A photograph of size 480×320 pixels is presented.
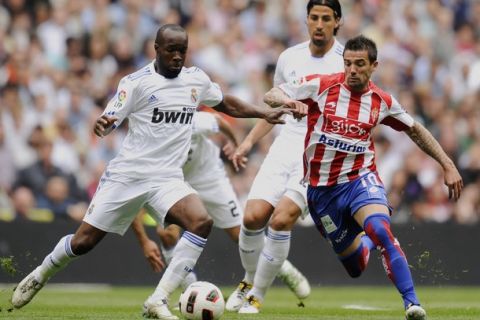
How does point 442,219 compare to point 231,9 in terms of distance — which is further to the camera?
point 231,9

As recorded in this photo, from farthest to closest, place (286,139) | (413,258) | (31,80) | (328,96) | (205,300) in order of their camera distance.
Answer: (31,80)
(413,258)
(286,139)
(328,96)
(205,300)

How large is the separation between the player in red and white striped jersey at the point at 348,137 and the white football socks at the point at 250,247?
4.90ft

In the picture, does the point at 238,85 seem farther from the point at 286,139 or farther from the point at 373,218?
the point at 373,218

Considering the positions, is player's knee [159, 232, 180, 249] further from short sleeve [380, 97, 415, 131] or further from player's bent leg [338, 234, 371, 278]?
short sleeve [380, 97, 415, 131]

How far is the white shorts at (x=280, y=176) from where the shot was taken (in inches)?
475

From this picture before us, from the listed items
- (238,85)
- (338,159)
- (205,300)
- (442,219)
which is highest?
(338,159)

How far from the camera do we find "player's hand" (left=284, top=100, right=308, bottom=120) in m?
10.1

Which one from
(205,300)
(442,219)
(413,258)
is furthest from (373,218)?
(442,219)

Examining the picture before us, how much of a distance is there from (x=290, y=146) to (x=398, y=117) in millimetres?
1828

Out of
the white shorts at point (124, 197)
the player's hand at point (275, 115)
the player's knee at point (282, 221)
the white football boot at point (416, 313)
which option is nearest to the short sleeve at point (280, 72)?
the player's knee at point (282, 221)

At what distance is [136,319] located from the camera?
10.4 m

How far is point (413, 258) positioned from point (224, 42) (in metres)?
5.56

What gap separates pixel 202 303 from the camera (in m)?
9.93

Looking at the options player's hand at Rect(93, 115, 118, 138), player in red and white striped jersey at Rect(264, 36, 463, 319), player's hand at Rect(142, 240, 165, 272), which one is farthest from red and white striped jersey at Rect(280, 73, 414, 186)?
player's hand at Rect(142, 240, 165, 272)
